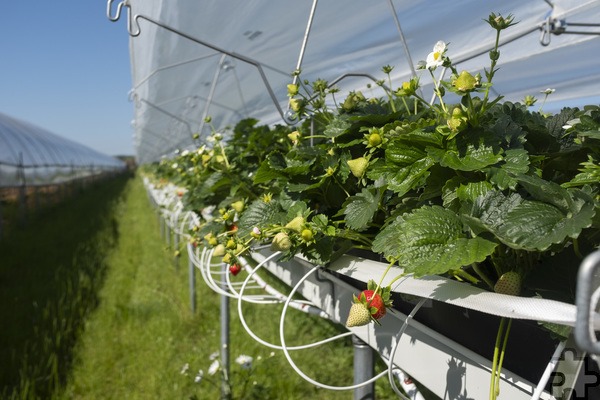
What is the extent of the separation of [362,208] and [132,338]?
7.23ft

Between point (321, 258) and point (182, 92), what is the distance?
113 inches

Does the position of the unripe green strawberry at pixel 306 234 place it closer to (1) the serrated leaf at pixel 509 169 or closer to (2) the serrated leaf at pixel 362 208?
(2) the serrated leaf at pixel 362 208

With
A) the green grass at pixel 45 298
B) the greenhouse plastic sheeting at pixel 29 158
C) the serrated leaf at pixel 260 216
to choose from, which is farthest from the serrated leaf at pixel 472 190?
the greenhouse plastic sheeting at pixel 29 158

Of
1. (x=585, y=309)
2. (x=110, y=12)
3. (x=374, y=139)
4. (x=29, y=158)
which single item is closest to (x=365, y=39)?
(x=110, y=12)

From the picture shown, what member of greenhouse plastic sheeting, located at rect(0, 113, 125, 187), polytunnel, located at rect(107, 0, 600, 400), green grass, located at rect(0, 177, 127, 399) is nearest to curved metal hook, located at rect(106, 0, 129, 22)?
polytunnel, located at rect(107, 0, 600, 400)

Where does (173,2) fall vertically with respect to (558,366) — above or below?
above

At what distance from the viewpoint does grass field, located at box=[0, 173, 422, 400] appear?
1.95 metres

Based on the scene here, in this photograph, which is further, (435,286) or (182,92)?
(182,92)

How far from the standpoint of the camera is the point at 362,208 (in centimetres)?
60

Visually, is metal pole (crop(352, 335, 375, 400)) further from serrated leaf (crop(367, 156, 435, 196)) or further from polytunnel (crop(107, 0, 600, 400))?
serrated leaf (crop(367, 156, 435, 196))

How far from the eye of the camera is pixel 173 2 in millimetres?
1503

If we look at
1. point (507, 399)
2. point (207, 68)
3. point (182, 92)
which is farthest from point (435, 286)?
point (182, 92)

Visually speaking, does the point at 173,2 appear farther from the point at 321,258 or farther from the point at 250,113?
the point at 250,113

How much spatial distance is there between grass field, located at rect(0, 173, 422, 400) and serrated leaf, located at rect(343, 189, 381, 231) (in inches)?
27.9
